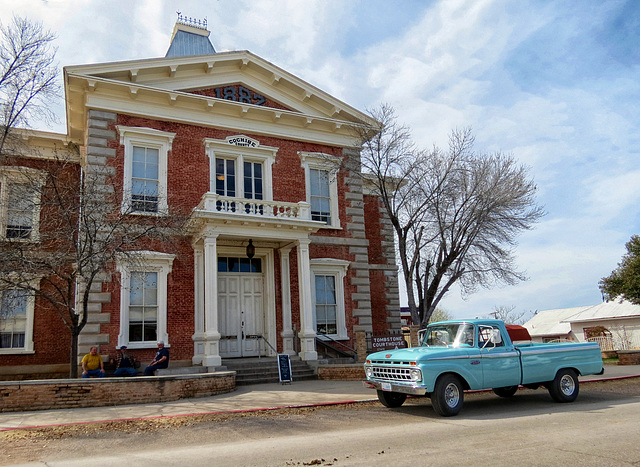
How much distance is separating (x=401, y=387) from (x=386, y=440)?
212cm

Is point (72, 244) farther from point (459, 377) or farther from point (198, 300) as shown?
point (459, 377)

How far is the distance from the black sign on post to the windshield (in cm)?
568

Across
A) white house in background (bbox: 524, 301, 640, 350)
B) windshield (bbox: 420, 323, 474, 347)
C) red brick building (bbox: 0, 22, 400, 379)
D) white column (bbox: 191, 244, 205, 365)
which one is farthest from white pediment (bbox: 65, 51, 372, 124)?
white house in background (bbox: 524, 301, 640, 350)

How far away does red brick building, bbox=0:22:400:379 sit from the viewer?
16.5 meters

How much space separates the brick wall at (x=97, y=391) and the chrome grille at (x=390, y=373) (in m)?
4.60

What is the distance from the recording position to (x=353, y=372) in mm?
15977

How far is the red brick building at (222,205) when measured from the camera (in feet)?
54.1

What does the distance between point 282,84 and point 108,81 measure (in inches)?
252

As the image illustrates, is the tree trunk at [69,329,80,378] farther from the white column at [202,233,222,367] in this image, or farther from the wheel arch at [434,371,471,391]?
the wheel arch at [434,371,471,391]

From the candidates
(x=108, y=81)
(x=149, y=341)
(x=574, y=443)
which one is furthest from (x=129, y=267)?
(x=574, y=443)

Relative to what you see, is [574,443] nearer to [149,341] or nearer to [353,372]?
[353,372]

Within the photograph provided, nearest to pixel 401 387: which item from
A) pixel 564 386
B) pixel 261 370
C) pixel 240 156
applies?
pixel 564 386

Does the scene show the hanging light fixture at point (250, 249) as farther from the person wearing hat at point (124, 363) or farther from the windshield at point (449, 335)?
the windshield at point (449, 335)

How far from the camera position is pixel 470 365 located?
9844 mm
